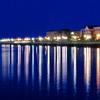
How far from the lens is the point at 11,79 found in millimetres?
18719

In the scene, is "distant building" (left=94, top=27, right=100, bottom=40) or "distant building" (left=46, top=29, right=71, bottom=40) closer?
"distant building" (left=94, top=27, right=100, bottom=40)

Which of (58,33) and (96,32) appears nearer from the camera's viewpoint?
(96,32)

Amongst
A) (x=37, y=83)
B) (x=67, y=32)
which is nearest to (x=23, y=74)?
(x=37, y=83)

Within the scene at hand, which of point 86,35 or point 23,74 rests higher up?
point 86,35

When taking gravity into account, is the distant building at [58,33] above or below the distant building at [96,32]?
above

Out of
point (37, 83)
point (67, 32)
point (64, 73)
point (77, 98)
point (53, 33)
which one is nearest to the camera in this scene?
point (77, 98)

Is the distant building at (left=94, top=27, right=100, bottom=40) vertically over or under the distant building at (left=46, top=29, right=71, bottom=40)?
under

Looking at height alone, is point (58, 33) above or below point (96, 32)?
above

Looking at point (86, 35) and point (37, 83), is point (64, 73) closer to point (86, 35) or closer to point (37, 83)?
point (37, 83)

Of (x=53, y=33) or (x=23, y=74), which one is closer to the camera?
(x=23, y=74)

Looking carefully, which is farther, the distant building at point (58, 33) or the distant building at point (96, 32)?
the distant building at point (58, 33)

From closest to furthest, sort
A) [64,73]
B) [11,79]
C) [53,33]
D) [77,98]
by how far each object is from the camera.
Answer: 1. [77,98]
2. [11,79]
3. [64,73]
4. [53,33]

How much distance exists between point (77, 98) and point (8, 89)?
323 centimetres

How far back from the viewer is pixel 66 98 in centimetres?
1371
